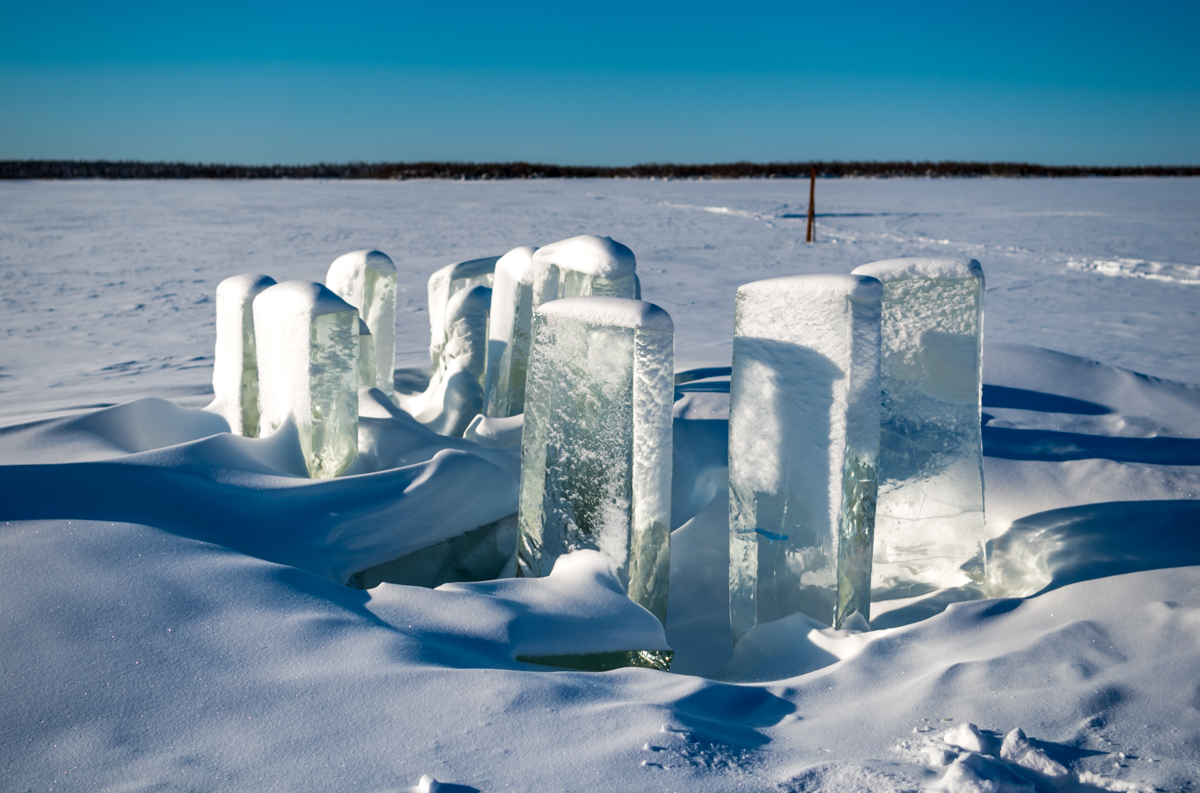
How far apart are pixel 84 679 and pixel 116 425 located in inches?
55.5

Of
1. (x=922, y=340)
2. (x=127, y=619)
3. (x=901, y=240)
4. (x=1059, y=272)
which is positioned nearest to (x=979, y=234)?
(x=901, y=240)

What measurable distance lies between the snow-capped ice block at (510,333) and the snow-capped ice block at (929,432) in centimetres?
126

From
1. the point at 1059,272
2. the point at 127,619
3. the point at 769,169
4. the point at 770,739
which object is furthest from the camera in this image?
the point at 769,169

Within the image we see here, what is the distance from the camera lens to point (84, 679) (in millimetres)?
1319

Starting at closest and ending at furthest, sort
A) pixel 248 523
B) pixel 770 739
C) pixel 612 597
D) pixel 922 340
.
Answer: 1. pixel 770 739
2. pixel 612 597
3. pixel 248 523
4. pixel 922 340

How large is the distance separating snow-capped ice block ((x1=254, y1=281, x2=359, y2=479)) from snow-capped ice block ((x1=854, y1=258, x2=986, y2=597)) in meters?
1.52

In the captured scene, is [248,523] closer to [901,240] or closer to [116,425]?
[116,425]

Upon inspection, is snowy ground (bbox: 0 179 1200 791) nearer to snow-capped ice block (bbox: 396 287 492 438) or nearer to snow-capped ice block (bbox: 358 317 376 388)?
snow-capped ice block (bbox: 396 287 492 438)

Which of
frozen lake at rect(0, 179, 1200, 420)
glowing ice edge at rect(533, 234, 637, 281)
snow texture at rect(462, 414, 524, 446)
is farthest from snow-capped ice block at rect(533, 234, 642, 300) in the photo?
frozen lake at rect(0, 179, 1200, 420)

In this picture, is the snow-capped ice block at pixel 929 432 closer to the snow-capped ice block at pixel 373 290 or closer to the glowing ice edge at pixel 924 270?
the glowing ice edge at pixel 924 270

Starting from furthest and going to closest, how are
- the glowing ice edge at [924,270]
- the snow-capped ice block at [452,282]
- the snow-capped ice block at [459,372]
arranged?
the snow-capped ice block at [452,282] < the snow-capped ice block at [459,372] < the glowing ice edge at [924,270]

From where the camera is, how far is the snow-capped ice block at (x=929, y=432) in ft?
7.00

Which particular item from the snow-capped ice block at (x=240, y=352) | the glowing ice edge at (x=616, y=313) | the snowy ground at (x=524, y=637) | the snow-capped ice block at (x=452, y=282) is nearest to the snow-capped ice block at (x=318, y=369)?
the snowy ground at (x=524, y=637)

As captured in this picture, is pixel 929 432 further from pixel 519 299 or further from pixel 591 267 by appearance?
pixel 519 299
